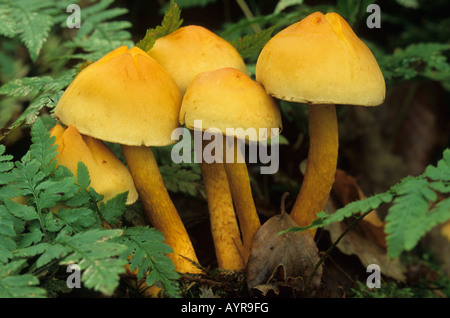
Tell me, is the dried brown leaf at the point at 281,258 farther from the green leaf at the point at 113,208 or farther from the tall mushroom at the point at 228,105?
the green leaf at the point at 113,208

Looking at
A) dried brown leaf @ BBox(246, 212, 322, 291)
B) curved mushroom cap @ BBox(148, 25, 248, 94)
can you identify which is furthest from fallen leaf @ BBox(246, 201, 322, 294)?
→ curved mushroom cap @ BBox(148, 25, 248, 94)

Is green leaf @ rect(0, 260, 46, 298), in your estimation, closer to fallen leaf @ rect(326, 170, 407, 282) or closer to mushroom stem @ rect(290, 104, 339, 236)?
mushroom stem @ rect(290, 104, 339, 236)

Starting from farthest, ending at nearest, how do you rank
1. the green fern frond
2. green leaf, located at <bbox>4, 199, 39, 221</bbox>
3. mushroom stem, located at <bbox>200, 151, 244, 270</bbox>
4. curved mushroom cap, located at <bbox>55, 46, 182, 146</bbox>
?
mushroom stem, located at <bbox>200, 151, 244, 270</bbox> → curved mushroom cap, located at <bbox>55, 46, 182, 146</bbox> → green leaf, located at <bbox>4, 199, 39, 221</bbox> → the green fern frond

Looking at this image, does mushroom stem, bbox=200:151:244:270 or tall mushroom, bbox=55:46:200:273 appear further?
mushroom stem, bbox=200:151:244:270

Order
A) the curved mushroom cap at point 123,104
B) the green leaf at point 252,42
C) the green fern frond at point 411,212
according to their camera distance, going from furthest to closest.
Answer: the green leaf at point 252,42
the curved mushroom cap at point 123,104
the green fern frond at point 411,212

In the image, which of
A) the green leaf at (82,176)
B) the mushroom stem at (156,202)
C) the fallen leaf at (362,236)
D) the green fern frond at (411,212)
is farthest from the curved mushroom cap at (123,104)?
the fallen leaf at (362,236)

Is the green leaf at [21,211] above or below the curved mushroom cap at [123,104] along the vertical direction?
below

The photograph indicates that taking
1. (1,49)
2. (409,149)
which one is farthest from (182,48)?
(1,49)
